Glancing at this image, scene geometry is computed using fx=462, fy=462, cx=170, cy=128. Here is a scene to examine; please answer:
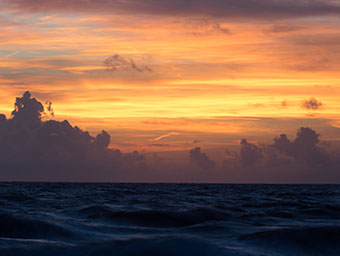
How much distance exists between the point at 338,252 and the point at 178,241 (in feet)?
19.2

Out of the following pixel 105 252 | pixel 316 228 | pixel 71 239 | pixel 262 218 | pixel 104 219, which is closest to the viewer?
pixel 105 252

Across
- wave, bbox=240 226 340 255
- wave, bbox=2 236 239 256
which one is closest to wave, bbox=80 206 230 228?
wave, bbox=240 226 340 255

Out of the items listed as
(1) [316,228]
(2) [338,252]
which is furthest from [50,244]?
(1) [316,228]

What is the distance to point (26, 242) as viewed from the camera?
55.7 feet

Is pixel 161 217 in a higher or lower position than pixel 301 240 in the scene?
lower

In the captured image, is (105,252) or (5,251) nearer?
(5,251)

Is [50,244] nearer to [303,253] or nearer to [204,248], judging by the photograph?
[204,248]

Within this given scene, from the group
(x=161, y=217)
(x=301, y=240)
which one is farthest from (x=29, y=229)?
(x=301, y=240)

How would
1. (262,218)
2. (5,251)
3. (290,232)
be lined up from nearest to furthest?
(5,251) → (290,232) → (262,218)

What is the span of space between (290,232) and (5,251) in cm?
1158

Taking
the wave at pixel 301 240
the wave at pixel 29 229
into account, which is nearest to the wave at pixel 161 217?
the wave at pixel 29 229

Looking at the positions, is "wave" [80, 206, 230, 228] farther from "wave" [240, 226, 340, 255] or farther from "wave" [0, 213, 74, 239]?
"wave" [240, 226, 340, 255]

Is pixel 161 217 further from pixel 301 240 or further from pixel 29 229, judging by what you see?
pixel 301 240

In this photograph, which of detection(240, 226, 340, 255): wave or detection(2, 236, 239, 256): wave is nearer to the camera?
detection(2, 236, 239, 256): wave
